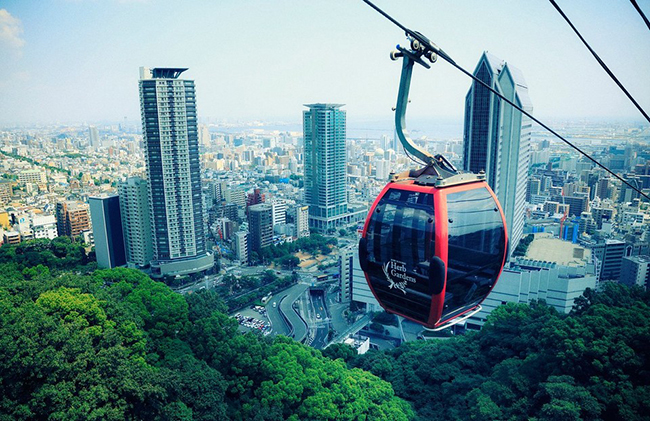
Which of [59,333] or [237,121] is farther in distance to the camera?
[237,121]

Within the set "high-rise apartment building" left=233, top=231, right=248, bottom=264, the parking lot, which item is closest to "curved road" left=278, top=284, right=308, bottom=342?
the parking lot

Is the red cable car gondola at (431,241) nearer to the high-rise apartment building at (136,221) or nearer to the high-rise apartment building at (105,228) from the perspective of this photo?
the high-rise apartment building at (136,221)

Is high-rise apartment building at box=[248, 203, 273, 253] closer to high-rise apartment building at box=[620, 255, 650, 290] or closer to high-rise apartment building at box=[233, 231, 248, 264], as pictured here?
high-rise apartment building at box=[233, 231, 248, 264]

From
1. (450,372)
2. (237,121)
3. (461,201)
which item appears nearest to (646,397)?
(450,372)

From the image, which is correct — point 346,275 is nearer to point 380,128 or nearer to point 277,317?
point 277,317

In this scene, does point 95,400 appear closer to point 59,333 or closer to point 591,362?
point 59,333
